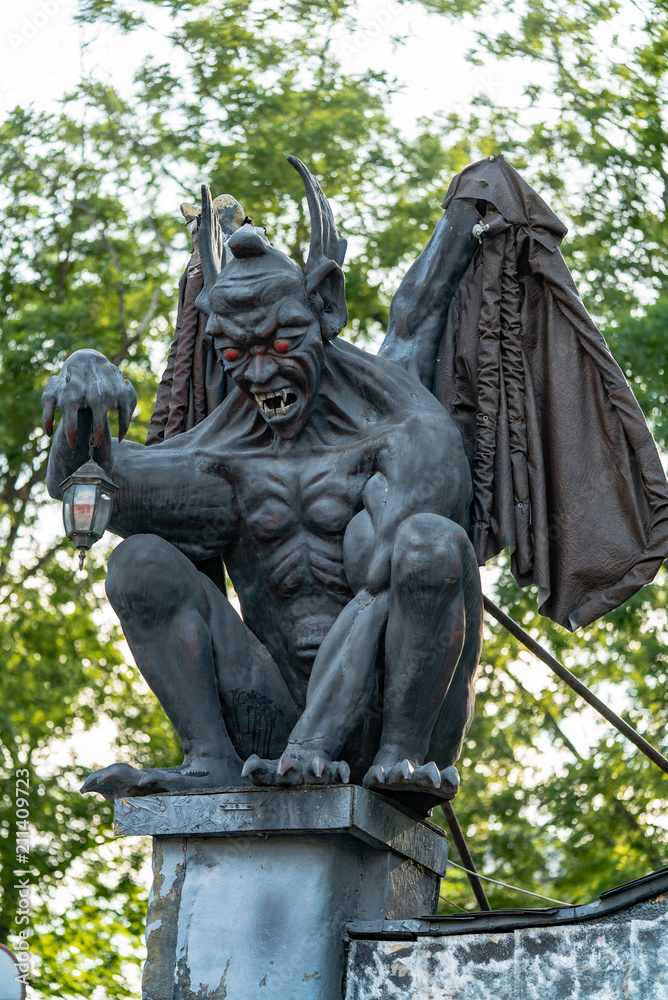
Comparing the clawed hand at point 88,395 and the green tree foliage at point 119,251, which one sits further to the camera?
the green tree foliage at point 119,251

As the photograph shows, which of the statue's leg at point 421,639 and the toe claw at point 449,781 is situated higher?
the statue's leg at point 421,639

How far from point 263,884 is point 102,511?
42.3 inches

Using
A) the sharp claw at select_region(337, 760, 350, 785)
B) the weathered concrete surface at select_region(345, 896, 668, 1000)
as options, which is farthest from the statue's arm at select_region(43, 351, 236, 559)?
the weathered concrete surface at select_region(345, 896, 668, 1000)

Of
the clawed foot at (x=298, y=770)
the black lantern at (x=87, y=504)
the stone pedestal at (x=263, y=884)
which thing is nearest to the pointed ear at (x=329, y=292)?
the black lantern at (x=87, y=504)

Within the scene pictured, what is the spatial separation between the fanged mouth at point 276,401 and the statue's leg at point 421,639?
544 mm

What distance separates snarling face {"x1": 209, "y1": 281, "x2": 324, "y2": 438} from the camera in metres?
4.18

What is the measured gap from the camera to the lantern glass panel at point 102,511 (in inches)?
155

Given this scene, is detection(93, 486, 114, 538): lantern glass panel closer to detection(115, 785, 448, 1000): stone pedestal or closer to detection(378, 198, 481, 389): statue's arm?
detection(115, 785, 448, 1000): stone pedestal

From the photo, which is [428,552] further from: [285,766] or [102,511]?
[102,511]

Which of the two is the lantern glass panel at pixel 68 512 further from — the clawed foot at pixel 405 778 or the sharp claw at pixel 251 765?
the clawed foot at pixel 405 778

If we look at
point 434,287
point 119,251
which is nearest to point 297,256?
point 119,251

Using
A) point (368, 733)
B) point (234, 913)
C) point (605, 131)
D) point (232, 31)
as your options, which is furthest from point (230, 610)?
point (232, 31)

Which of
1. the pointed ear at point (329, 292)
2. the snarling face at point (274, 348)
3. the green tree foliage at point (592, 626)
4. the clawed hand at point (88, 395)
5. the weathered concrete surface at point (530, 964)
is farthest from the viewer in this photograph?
the green tree foliage at point (592, 626)

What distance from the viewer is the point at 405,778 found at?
3.81 metres
